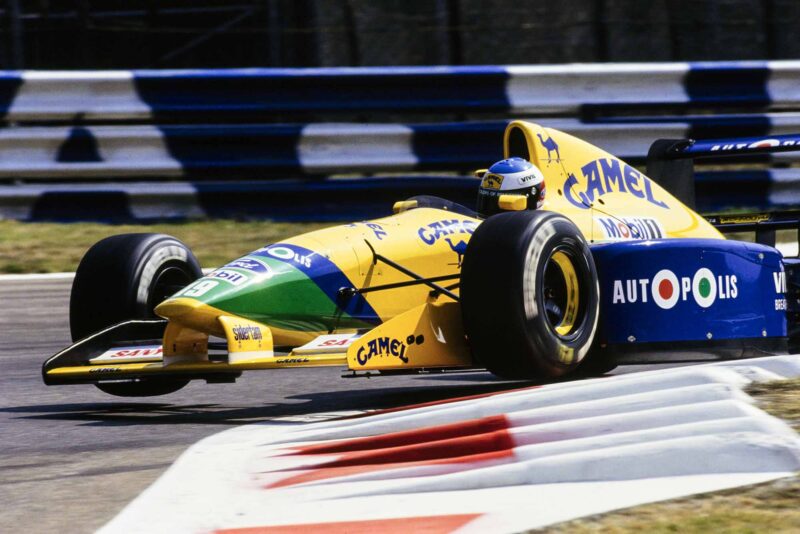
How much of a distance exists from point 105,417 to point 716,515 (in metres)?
3.21

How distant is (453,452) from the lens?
423cm

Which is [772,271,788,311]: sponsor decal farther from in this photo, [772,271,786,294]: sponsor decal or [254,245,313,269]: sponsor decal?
[254,245,313,269]: sponsor decal

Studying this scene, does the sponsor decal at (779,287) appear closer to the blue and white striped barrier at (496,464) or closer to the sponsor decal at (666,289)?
the sponsor decal at (666,289)

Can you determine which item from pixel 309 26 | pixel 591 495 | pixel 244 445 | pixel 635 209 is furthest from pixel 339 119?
pixel 591 495

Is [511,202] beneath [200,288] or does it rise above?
above

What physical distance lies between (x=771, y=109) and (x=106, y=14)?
9.31 meters

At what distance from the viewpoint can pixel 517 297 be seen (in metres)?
5.36

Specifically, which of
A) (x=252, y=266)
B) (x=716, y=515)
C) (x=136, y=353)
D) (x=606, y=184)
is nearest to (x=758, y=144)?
(x=606, y=184)

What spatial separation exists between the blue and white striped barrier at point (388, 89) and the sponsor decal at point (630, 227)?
460 centimetres

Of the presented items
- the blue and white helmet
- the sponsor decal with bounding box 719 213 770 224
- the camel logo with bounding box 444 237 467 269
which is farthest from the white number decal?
the sponsor decal with bounding box 719 213 770 224

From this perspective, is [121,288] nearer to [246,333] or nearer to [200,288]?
[200,288]

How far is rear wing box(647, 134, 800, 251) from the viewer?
7.25 metres

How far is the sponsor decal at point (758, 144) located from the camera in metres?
7.18

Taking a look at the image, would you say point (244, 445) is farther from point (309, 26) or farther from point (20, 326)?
point (309, 26)
